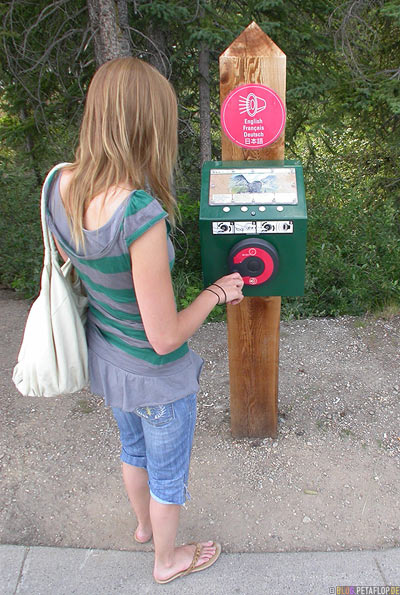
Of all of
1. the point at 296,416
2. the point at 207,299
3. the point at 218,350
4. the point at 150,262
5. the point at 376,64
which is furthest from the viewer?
the point at 376,64

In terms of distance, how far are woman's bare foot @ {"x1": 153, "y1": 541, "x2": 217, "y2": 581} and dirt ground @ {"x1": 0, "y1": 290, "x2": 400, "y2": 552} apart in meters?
0.10

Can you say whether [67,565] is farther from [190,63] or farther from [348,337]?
[190,63]

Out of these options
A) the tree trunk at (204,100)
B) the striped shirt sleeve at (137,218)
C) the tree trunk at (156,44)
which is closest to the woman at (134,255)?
the striped shirt sleeve at (137,218)

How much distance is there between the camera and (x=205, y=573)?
2021mm

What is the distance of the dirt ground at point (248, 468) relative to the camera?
2.22 m

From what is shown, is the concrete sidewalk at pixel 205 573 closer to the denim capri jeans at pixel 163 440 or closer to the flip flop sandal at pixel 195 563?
the flip flop sandal at pixel 195 563

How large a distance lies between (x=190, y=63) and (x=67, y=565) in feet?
13.7

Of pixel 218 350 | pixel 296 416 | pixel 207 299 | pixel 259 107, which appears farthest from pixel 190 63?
pixel 207 299

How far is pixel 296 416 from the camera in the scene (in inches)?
114

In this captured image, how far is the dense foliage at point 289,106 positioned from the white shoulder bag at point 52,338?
2821 millimetres

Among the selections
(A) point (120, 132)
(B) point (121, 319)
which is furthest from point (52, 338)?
(A) point (120, 132)

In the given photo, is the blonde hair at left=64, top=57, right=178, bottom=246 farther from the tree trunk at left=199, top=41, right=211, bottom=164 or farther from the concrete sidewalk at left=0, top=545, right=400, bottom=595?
the tree trunk at left=199, top=41, right=211, bottom=164

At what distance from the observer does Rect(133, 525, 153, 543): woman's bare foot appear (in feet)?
7.00

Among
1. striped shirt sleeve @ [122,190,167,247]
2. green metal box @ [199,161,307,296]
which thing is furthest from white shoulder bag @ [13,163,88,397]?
green metal box @ [199,161,307,296]
